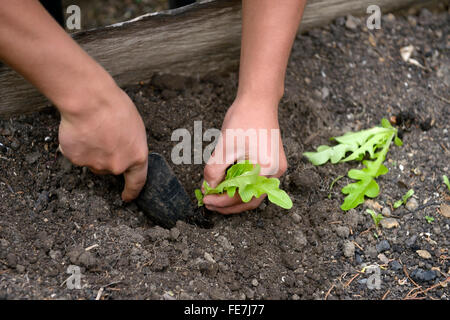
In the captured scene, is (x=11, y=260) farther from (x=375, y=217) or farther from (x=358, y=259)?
(x=375, y=217)

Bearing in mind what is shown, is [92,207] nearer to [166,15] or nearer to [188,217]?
[188,217]

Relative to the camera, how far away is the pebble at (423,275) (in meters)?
2.22

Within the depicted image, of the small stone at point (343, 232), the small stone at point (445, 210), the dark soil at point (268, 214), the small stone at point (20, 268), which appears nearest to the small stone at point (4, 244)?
the dark soil at point (268, 214)

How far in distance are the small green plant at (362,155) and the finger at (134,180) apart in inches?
32.7

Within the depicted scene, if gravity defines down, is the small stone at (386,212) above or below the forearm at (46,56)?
below

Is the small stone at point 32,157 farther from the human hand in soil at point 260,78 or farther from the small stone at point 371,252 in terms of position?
the small stone at point 371,252

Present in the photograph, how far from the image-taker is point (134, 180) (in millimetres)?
2232

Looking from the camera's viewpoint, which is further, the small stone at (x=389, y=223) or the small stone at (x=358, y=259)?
the small stone at (x=389, y=223)

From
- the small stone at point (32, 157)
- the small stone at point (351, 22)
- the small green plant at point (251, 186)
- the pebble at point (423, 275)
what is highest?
the small stone at point (351, 22)

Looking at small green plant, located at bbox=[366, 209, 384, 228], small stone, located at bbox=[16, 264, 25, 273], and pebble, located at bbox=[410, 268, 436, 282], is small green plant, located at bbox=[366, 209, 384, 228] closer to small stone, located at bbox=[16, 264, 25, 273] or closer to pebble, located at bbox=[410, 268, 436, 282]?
pebble, located at bbox=[410, 268, 436, 282]

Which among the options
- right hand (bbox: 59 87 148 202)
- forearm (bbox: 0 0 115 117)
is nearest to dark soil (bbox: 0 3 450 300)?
right hand (bbox: 59 87 148 202)

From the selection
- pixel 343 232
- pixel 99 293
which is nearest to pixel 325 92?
pixel 343 232

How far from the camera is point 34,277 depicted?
199 centimetres

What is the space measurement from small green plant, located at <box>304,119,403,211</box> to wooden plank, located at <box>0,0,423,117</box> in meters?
0.74
